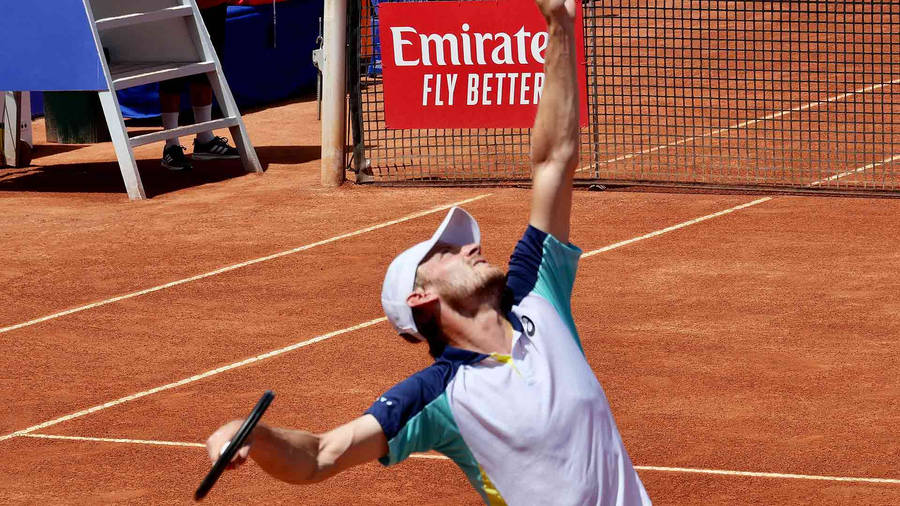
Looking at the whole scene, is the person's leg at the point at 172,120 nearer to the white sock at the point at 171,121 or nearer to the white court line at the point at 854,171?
the white sock at the point at 171,121

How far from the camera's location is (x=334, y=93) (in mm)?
11797

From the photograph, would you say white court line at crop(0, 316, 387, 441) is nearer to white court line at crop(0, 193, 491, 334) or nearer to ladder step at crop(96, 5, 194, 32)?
white court line at crop(0, 193, 491, 334)

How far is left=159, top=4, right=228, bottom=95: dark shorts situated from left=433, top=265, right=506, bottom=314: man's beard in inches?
401

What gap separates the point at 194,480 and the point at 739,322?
3.53 meters

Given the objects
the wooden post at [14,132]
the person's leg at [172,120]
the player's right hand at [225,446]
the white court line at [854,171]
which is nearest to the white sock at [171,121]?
the person's leg at [172,120]

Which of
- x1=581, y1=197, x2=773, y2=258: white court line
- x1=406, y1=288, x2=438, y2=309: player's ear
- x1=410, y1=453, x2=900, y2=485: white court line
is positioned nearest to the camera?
x1=406, y1=288, x2=438, y2=309: player's ear

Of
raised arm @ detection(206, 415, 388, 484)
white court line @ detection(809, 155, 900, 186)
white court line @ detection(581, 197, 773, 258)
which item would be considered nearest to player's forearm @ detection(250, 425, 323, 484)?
raised arm @ detection(206, 415, 388, 484)

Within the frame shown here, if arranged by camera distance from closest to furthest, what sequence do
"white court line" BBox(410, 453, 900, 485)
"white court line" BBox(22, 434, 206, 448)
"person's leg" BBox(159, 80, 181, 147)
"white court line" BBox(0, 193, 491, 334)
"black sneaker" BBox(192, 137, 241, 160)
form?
"white court line" BBox(410, 453, 900, 485) → "white court line" BBox(22, 434, 206, 448) → "white court line" BBox(0, 193, 491, 334) → "person's leg" BBox(159, 80, 181, 147) → "black sneaker" BBox(192, 137, 241, 160)

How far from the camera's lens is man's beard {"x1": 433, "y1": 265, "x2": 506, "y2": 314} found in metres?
3.13

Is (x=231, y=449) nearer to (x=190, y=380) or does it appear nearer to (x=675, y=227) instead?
(x=190, y=380)

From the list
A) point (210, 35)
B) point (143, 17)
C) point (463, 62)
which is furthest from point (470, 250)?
point (210, 35)

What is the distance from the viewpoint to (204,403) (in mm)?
6863

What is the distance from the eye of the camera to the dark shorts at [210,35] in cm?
1302

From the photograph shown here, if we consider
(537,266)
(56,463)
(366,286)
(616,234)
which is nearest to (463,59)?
(616,234)
